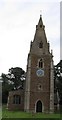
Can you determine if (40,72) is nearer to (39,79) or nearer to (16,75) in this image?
(39,79)

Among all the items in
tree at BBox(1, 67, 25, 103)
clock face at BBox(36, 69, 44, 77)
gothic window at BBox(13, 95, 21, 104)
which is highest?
tree at BBox(1, 67, 25, 103)

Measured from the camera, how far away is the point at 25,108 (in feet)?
161

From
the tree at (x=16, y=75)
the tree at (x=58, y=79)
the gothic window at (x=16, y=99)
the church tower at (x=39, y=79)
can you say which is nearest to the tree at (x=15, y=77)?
the tree at (x=16, y=75)

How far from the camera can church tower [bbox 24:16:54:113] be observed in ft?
157

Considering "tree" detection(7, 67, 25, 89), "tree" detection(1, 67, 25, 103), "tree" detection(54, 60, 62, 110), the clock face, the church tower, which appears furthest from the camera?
"tree" detection(7, 67, 25, 89)

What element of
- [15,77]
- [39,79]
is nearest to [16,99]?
[39,79]

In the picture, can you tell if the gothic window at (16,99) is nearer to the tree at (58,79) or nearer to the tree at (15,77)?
the tree at (58,79)

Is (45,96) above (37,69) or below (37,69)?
below

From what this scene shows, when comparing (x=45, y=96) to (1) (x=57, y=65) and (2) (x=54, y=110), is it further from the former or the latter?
(1) (x=57, y=65)

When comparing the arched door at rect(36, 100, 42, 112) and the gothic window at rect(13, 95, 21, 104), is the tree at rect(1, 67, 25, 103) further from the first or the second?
the arched door at rect(36, 100, 42, 112)

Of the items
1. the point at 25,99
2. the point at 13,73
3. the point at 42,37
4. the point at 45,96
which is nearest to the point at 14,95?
the point at 25,99

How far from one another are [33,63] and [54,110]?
28.3 feet

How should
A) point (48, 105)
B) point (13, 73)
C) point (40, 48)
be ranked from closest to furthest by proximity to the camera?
point (48, 105) < point (40, 48) < point (13, 73)

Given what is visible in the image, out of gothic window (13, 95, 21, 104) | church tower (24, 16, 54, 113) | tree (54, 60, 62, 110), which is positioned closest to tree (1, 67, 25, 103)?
tree (54, 60, 62, 110)
